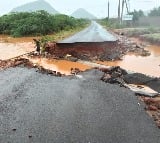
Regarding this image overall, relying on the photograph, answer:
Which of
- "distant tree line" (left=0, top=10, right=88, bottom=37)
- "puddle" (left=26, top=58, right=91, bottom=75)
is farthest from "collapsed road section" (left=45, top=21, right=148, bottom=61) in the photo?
"distant tree line" (left=0, top=10, right=88, bottom=37)

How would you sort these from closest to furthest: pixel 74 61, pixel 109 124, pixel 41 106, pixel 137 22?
pixel 109 124 → pixel 41 106 → pixel 74 61 → pixel 137 22

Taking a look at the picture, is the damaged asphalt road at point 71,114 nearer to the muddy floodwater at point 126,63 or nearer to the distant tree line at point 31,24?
the muddy floodwater at point 126,63

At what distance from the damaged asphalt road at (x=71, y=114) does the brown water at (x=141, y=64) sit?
5.72 metres

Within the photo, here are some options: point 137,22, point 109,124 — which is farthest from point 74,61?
point 137,22

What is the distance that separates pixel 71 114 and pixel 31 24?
29.0 meters

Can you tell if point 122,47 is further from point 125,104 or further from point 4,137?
point 4,137

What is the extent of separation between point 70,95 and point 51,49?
1083cm

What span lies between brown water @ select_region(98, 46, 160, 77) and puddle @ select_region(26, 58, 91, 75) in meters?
1.98

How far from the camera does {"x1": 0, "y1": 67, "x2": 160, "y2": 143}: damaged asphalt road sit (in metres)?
7.23

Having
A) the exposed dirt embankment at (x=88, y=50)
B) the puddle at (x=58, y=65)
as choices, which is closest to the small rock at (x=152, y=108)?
the puddle at (x=58, y=65)

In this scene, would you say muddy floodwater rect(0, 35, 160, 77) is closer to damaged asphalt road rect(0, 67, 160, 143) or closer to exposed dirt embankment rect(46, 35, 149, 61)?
exposed dirt embankment rect(46, 35, 149, 61)

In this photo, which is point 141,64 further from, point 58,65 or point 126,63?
point 58,65

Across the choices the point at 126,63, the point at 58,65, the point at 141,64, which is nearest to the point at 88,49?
the point at 126,63

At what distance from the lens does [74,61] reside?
18688mm
